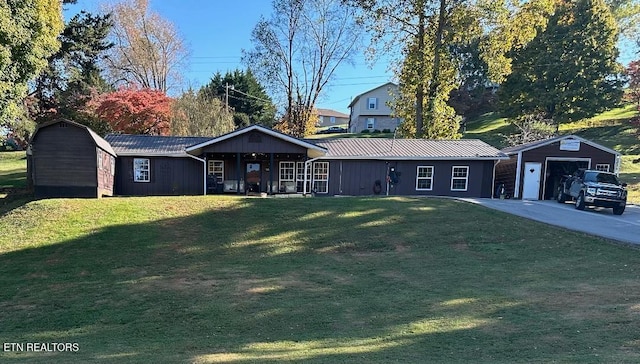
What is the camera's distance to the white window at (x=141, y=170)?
21.5 m

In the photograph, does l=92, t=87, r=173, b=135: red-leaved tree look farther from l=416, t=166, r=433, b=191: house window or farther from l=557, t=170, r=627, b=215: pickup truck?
l=557, t=170, r=627, b=215: pickup truck

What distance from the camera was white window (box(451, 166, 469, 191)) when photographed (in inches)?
891

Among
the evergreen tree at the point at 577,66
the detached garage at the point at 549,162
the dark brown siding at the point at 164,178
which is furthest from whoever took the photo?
the evergreen tree at the point at 577,66

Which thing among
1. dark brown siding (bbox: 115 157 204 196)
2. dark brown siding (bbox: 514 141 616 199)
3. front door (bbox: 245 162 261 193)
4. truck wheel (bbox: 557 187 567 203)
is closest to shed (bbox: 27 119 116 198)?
dark brown siding (bbox: 115 157 204 196)

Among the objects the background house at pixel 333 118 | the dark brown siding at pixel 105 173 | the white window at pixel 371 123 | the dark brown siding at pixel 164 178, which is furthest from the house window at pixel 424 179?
the background house at pixel 333 118

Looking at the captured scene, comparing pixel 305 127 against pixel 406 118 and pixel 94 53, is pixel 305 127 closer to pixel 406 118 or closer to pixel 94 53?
pixel 406 118

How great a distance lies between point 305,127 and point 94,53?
1816 centimetres

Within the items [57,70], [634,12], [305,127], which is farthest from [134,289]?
[634,12]

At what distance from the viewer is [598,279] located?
8.43 m

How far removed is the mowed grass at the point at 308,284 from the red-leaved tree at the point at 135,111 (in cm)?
1424

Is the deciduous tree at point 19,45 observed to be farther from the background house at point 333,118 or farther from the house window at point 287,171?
the background house at point 333,118

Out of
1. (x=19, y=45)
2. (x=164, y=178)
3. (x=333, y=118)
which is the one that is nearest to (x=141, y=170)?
(x=164, y=178)

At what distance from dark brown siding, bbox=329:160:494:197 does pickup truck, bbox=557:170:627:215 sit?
4694 mm

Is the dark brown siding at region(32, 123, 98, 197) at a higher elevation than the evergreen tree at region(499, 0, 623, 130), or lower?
lower
